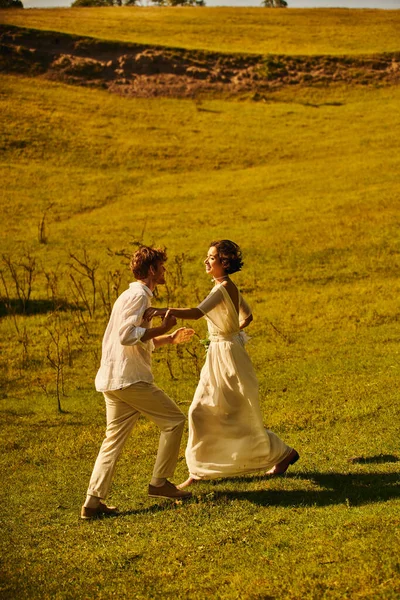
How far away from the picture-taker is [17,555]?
7.56 m

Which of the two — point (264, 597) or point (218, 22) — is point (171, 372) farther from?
point (218, 22)

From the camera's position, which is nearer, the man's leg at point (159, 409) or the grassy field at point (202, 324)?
the grassy field at point (202, 324)

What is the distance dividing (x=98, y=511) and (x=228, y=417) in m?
1.66

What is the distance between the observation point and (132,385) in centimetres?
823

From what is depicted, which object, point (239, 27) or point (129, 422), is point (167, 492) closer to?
point (129, 422)

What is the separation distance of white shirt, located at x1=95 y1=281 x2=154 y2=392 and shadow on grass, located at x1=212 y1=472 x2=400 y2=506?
5.19 feet

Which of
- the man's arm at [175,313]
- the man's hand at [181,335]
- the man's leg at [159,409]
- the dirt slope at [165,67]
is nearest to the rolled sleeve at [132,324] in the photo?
the man's arm at [175,313]

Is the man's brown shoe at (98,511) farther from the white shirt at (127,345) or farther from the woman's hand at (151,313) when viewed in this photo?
the woman's hand at (151,313)

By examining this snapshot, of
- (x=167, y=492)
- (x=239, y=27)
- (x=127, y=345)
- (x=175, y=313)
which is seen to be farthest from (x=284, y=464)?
(x=239, y=27)

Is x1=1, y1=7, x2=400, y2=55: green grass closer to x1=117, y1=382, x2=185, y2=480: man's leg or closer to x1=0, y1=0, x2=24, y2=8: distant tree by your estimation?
x1=0, y1=0, x2=24, y2=8: distant tree

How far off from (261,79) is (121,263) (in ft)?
106

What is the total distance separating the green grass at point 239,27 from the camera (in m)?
62.6

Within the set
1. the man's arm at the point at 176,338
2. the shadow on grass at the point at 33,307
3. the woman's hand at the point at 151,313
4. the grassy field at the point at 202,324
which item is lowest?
the shadow on grass at the point at 33,307

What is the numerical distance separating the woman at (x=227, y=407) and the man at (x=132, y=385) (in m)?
0.47
